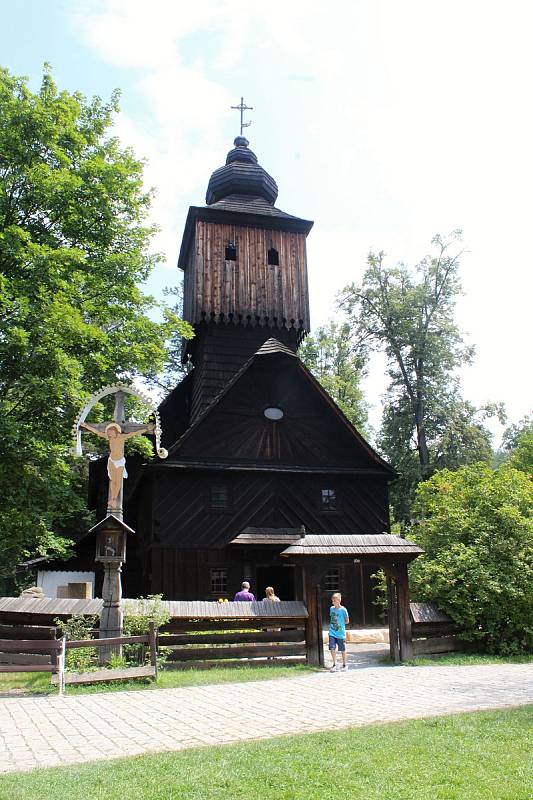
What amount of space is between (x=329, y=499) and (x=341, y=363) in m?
Answer: 19.6

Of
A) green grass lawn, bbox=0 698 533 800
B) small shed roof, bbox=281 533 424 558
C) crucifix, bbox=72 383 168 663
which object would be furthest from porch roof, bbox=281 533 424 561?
green grass lawn, bbox=0 698 533 800

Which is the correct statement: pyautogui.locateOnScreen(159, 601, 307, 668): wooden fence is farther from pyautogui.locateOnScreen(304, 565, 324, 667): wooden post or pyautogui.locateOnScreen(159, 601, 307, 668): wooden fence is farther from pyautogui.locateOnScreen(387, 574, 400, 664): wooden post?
pyautogui.locateOnScreen(387, 574, 400, 664): wooden post

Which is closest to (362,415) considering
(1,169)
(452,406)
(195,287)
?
(452,406)

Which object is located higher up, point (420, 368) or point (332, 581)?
point (420, 368)

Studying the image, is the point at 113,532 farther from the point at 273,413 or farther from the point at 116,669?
the point at 273,413

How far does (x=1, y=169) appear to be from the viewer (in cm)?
1900

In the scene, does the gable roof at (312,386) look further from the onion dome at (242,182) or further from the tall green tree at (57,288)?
the onion dome at (242,182)

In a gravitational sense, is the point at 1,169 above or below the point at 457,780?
above

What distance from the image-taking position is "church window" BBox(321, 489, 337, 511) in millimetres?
22891

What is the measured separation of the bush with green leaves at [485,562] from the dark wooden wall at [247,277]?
11.4 meters

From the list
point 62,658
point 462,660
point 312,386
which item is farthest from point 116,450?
point 312,386

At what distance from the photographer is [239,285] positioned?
2625 centimetres

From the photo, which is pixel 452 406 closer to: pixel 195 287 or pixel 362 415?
pixel 362 415

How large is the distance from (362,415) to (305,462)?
2025 cm
